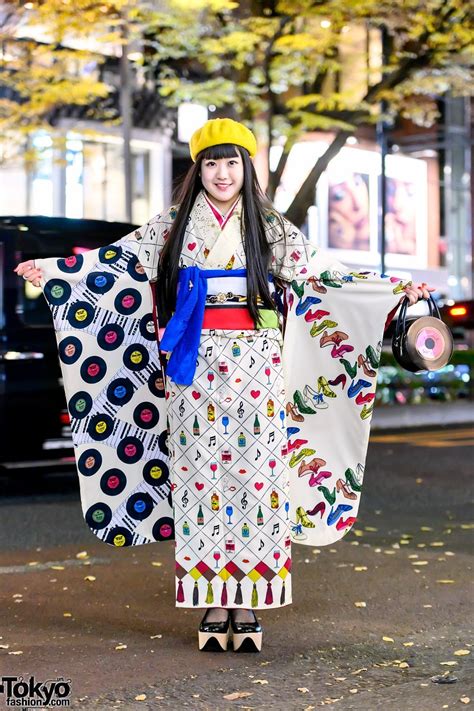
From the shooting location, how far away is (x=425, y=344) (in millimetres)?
4812

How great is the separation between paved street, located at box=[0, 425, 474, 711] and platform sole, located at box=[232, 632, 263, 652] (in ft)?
0.19

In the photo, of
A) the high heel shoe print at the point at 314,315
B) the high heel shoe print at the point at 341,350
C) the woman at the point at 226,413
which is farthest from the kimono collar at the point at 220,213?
the high heel shoe print at the point at 341,350

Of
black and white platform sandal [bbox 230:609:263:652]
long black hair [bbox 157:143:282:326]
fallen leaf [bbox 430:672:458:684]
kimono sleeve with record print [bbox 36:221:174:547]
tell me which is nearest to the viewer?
fallen leaf [bbox 430:672:458:684]

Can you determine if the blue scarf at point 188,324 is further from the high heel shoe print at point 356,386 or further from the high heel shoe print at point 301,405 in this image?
the high heel shoe print at point 356,386

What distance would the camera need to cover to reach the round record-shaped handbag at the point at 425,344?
15.7ft

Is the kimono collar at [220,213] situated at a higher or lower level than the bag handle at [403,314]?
higher

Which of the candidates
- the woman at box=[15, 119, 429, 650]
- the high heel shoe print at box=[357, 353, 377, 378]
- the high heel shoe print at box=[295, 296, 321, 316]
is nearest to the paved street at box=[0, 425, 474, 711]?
the woman at box=[15, 119, 429, 650]

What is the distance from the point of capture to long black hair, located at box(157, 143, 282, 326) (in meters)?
4.67

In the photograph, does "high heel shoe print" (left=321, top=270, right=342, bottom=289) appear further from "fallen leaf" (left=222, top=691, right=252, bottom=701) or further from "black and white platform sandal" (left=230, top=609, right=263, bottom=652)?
"fallen leaf" (left=222, top=691, right=252, bottom=701)

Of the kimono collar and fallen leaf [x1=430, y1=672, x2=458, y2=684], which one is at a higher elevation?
the kimono collar

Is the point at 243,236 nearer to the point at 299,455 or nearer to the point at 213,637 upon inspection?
the point at 299,455

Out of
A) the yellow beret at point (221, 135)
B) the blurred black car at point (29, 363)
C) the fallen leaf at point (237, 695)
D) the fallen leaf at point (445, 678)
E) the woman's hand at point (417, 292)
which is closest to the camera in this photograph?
the fallen leaf at point (237, 695)

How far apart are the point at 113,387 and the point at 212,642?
118 centimetres

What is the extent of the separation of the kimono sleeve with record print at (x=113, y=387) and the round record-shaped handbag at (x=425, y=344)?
1.06 m
